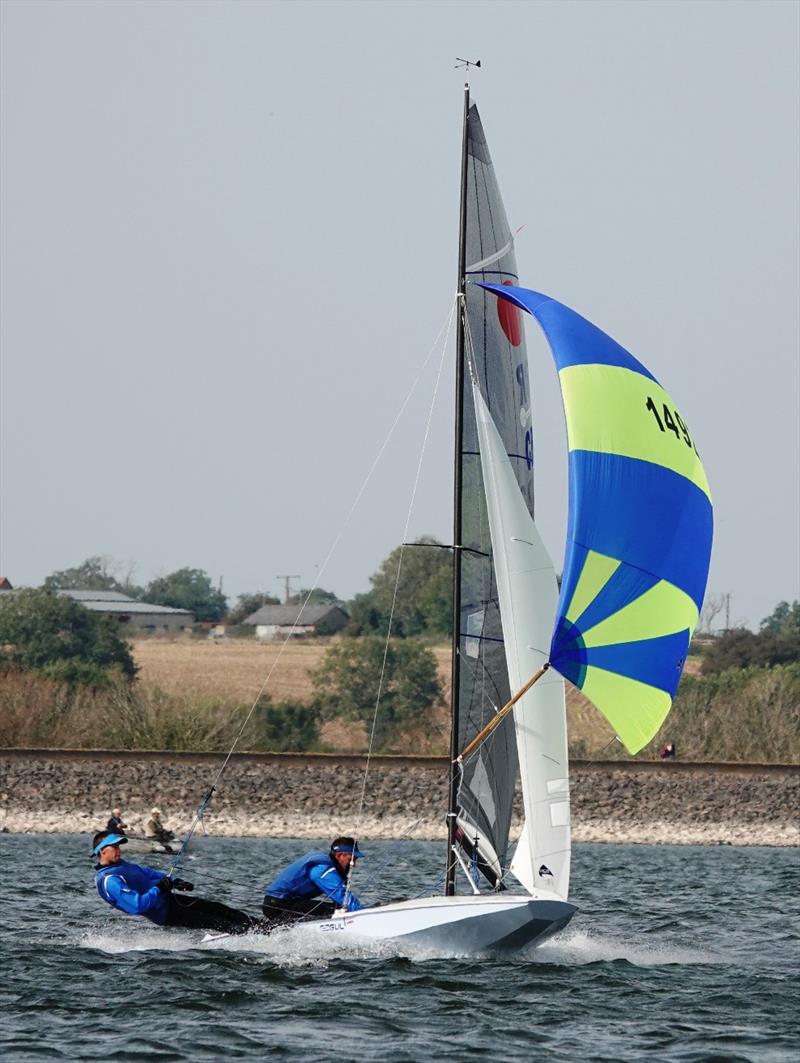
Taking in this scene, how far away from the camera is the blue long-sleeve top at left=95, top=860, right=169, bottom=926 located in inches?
781

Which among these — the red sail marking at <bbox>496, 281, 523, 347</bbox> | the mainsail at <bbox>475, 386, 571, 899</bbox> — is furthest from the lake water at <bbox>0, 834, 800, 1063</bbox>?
the red sail marking at <bbox>496, 281, 523, 347</bbox>

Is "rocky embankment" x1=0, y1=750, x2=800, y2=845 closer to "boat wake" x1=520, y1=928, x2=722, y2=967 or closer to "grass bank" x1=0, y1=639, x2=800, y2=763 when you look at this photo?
"grass bank" x1=0, y1=639, x2=800, y2=763

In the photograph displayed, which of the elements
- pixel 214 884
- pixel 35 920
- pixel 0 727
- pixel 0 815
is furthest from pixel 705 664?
pixel 35 920

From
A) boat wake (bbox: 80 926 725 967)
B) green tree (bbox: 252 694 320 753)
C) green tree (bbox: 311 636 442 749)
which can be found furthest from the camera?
green tree (bbox: 311 636 442 749)

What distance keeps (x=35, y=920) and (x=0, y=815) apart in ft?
67.2

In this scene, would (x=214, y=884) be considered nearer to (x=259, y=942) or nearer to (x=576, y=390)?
(x=259, y=942)

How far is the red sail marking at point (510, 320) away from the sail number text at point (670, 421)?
2.51m

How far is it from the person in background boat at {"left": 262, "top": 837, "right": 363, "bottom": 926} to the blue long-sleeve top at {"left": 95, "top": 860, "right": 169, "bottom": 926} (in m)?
1.19

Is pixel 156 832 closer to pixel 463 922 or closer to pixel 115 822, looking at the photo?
pixel 115 822

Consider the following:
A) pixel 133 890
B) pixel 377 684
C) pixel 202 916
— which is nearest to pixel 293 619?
pixel 377 684

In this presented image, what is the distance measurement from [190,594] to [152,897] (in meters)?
148

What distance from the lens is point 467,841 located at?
2038 centimetres

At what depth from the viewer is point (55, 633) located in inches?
3086

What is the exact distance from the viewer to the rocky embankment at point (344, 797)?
4394 centimetres
